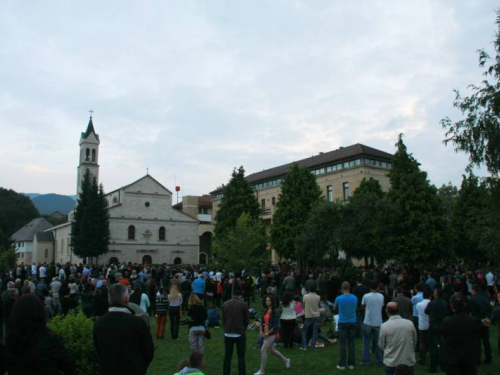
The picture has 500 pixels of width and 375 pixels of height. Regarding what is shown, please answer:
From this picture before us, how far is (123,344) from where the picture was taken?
497 centimetres

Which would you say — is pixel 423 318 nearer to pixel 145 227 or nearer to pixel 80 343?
pixel 80 343

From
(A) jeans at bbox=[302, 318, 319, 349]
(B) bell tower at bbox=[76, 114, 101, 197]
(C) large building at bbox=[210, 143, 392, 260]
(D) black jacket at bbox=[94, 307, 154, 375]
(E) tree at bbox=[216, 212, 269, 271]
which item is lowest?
(A) jeans at bbox=[302, 318, 319, 349]

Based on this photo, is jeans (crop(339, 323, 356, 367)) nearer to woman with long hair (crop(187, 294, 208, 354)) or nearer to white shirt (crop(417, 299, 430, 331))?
white shirt (crop(417, 299, 430, 331))

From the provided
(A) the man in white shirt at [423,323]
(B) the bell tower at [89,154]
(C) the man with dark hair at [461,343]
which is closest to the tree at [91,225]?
(B) the bell tower at [89,154]

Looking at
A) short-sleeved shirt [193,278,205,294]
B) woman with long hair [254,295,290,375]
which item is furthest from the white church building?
woman with long hair [254,295,290,375]

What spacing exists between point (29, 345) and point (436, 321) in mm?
7855

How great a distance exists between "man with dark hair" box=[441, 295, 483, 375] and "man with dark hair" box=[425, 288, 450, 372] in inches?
95.7

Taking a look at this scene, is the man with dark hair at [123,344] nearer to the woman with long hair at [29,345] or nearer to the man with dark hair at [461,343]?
the woman with long hair at [29,345]

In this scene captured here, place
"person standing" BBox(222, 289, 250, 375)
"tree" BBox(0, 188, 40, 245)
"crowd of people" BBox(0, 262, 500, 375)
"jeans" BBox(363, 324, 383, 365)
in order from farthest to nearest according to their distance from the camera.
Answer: "tree" BBox(0, 188, 40, 245)
"jeans" BBox(363, 324, 383, 365)
"person standing" BBox(222, 289, 250, 375)
"crowd of people" BBox(0, 262, 500, 375)

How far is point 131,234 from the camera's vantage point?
60.8m

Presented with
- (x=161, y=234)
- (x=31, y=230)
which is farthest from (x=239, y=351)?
(x=31, y=230)

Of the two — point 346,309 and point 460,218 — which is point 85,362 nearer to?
point 346,309

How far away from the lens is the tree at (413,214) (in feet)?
119

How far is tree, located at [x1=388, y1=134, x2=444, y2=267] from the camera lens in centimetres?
3619
